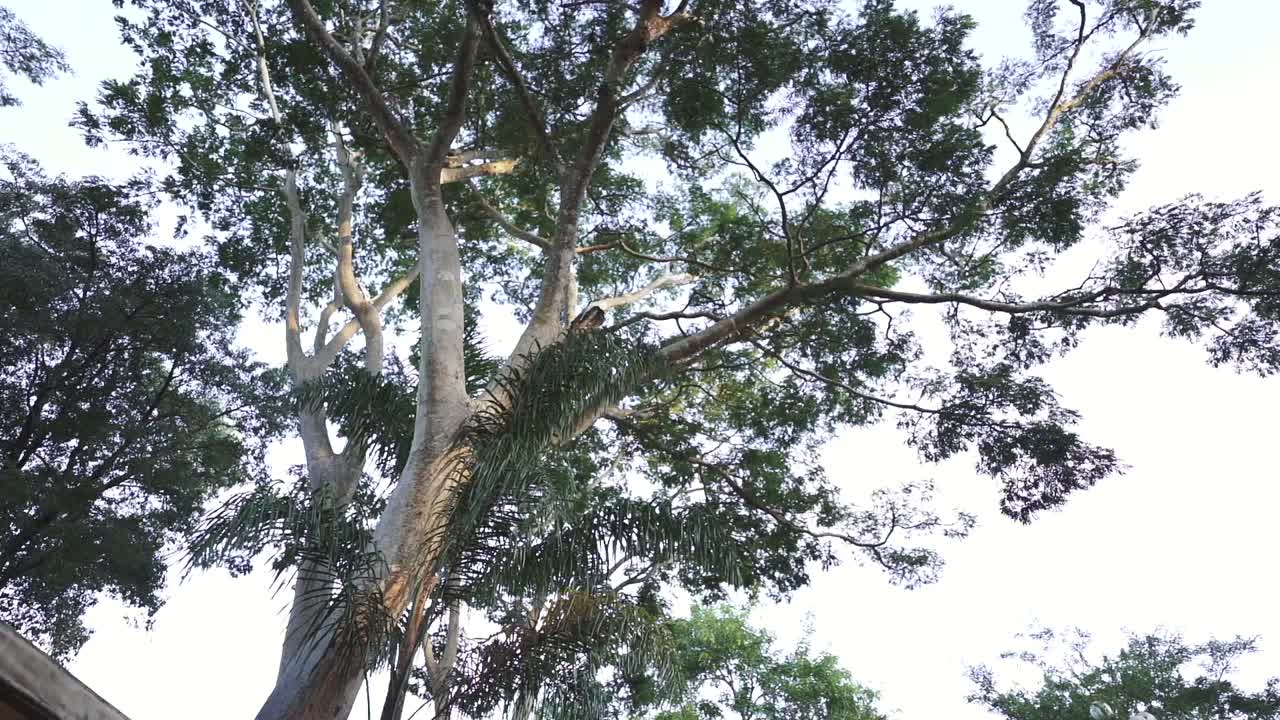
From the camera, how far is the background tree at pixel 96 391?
994cm

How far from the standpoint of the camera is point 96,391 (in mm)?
10633

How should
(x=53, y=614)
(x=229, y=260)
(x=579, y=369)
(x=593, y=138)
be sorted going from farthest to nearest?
(x=229, y=260) < (x=53, y=614) < (x=593, y=138) < (x=579, y=369)

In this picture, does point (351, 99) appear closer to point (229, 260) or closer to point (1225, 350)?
point (229, 260)

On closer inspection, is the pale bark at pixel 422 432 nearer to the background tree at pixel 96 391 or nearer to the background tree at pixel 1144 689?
the background tree at pixel 96 391

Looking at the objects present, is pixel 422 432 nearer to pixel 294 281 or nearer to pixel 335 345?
pixel 335 345

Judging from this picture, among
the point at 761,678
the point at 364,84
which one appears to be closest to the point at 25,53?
the point at 364,84

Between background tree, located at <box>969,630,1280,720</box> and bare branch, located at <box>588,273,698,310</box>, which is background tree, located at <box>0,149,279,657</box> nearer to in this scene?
bare branch, located at <box>588,273,698,310</box>

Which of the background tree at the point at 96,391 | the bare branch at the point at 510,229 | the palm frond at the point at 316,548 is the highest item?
the bare branch at the point at 510,229

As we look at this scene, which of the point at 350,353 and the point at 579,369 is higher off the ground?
the point at 350,353

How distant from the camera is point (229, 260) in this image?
38.1ft

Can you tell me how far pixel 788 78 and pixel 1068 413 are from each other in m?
4.24

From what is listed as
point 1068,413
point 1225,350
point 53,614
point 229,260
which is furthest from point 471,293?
point 1225,350

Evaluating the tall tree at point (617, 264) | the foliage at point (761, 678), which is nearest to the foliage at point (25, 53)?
the tall tree at point (617, 264)

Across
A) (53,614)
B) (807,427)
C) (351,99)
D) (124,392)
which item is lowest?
(53,614)
